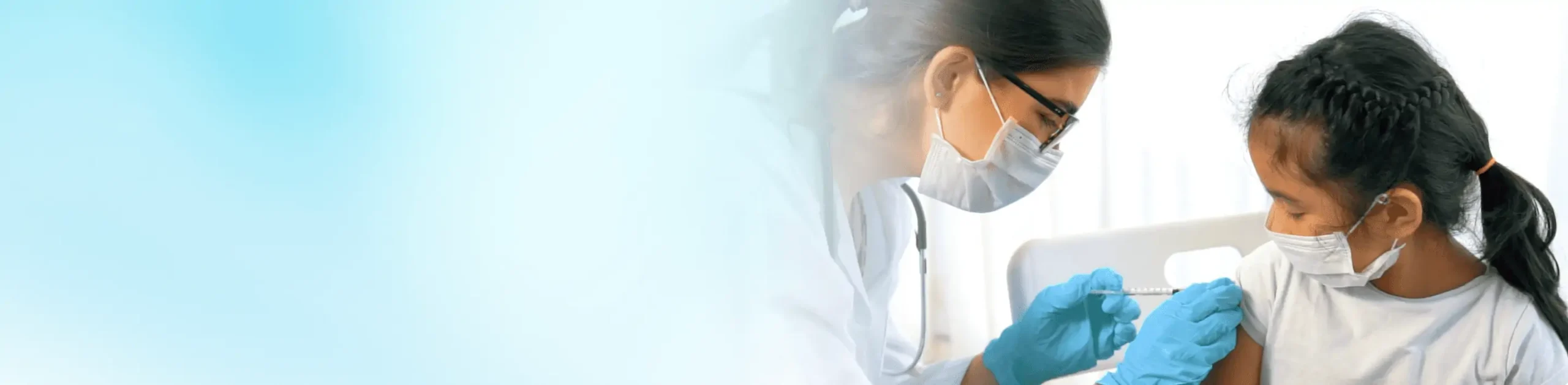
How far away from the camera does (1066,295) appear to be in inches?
55.9

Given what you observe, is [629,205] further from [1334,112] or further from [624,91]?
[1334,112]

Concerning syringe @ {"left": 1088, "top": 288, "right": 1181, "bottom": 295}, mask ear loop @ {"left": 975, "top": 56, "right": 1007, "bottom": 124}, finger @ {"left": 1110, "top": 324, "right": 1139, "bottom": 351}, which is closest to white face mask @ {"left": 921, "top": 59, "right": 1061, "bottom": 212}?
mask ear loop @ {"left": 975, "top": 56, "right": 1007, "bottom": 124}

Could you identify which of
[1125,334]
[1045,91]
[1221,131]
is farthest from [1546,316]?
[1221,131]

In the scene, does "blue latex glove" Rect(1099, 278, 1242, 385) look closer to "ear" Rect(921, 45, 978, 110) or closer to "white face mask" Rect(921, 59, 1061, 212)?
"white face mask" Rect(921, 59, 1061, 212)

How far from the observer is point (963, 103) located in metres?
1.14

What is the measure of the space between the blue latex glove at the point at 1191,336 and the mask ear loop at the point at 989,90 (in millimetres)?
393

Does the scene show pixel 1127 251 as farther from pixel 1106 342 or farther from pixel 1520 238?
pixel 1520 238

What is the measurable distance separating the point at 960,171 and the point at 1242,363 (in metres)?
0.50

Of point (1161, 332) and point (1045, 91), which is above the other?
point (1045, 91)

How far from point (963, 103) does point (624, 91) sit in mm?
619

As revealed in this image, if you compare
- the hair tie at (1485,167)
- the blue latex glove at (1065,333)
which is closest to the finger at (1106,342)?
the blue latex glove at (1065,333)

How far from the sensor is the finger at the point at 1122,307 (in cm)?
142

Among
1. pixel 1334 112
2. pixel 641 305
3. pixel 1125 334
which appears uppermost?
pixel 1334 112

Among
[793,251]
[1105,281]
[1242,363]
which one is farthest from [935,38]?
[1242,363]
